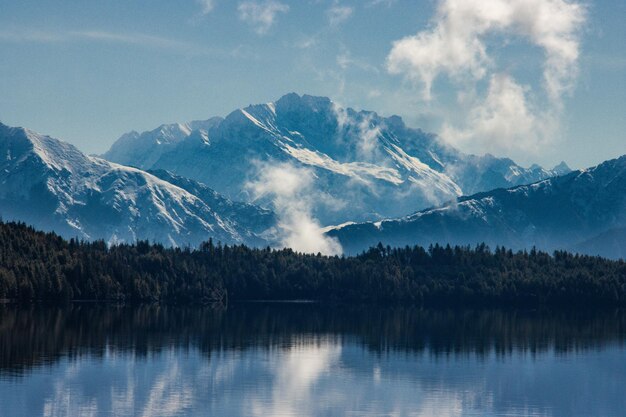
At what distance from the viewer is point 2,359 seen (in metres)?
170

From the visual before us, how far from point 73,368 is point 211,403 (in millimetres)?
35356

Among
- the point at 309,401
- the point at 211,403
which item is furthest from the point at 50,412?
the point at 309,401

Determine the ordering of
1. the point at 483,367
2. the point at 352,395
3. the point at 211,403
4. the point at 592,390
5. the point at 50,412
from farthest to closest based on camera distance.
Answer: the point at 483,367 → the point at 592,390 → the point at 352,395 → the point at 211,403 → the point at 50,412

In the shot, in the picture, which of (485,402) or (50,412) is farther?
(485,402)

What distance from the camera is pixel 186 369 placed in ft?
579

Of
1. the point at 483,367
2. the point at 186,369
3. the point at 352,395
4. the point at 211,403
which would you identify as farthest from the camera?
the point at 483,367

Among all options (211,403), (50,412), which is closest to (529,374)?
(211,403)

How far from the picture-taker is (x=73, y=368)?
169875mm

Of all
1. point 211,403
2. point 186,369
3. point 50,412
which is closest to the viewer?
point 50,412

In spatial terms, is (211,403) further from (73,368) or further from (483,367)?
(483,367)

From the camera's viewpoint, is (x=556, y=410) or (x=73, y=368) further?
(x=73, y=368)

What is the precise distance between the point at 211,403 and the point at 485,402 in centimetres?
3620

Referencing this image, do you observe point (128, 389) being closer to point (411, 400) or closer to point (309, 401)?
point (309, 401)

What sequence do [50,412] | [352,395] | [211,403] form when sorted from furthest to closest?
[352,395], [211,403], [50,412]
